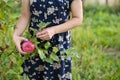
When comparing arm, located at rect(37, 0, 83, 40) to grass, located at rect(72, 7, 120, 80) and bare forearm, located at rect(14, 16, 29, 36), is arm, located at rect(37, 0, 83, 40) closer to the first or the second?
bare forearm, located at rect(14, 16, 29, 36)

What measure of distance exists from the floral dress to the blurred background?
0.10m

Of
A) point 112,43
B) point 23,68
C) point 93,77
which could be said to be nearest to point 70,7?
point 23,68

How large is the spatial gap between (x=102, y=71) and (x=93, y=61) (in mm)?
256

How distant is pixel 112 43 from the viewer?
493cm

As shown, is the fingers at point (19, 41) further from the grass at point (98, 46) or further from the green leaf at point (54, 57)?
the grass at point (98, 46)

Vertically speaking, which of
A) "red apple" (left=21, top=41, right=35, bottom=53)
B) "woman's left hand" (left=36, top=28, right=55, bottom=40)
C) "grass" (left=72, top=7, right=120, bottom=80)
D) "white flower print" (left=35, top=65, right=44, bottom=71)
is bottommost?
"grass" (left=72, top=7, right=120, bottom=80)

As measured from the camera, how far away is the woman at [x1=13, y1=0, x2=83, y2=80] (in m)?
2.29

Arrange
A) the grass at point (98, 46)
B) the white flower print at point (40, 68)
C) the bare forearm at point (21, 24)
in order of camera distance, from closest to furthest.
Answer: the bare forearm at point (21, 24) < the white flower print at point (40, 68) < the grass at point (98, 46)

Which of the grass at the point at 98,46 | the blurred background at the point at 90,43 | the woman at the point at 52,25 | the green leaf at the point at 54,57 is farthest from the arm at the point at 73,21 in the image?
the grass at the point at 98,46

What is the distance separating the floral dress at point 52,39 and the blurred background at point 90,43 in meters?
0.10

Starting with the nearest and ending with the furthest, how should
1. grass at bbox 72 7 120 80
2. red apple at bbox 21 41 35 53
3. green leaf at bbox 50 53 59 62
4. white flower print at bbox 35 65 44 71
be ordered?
red apple at bbox 21 41 35 53 → green leaf at bbox 50 53 59 62 → white flower print at bbox 35 65 44 71 → grass at bbox 72 7 120 80

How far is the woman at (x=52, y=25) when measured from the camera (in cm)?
229

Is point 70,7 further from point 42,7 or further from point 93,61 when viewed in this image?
point 93,61

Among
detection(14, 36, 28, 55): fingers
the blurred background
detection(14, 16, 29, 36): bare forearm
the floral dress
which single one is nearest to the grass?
the blurred background
